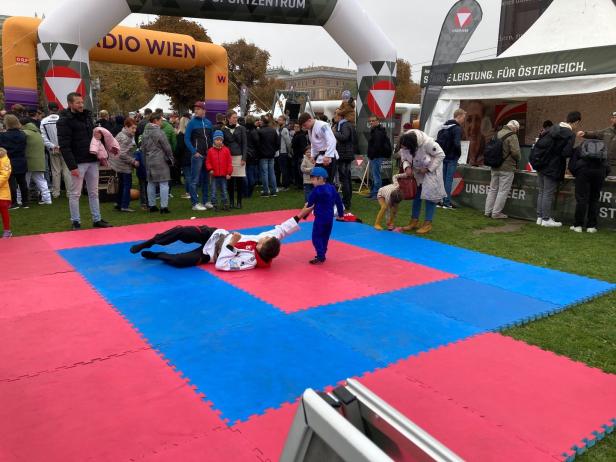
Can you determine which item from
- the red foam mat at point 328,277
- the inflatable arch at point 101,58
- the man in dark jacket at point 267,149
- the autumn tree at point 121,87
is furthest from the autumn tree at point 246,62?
the red foam mat at point 328,277

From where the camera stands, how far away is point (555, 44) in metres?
10.5

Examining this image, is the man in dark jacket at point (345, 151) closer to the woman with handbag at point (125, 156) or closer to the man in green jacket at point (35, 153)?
the woman with handbag at point (125, 156)

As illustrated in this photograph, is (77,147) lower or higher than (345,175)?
higher

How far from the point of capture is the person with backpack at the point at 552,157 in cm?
841

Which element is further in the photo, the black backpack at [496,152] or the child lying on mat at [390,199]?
the black backpack at [496,152]

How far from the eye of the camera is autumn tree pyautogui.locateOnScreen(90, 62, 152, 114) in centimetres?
3894

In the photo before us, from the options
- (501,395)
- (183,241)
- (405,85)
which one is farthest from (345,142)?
(405,85)

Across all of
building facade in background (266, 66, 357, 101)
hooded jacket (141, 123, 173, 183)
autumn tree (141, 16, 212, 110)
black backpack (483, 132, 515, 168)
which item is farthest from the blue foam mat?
building facade in background (266, 66, 357, 101)

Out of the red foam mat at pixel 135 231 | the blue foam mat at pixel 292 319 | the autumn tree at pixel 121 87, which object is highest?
the autumn tree at pixel 121 87

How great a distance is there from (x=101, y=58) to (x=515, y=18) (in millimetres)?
19022

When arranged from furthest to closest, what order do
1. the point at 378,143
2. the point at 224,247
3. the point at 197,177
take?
1. the point at 378,143
2. the point at 197,177
3. the point at 224,247

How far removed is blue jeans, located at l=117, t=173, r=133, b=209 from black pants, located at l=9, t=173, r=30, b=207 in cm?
194

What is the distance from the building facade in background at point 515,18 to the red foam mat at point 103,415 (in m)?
23.1

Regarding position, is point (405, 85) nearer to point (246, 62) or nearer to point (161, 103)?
point (246, 62)
